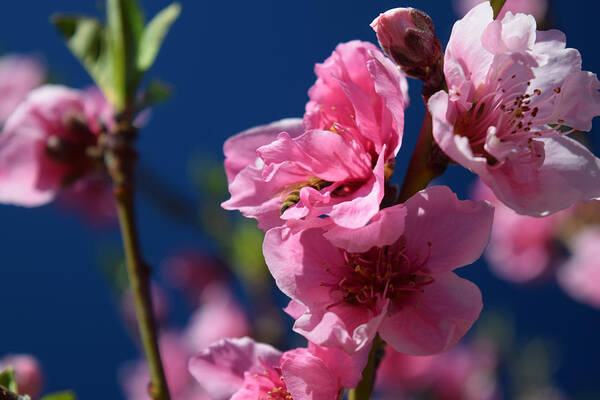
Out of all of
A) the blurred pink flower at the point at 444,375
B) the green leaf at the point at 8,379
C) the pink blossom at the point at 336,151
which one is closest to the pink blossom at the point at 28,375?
the green leaf at the point at 8,379

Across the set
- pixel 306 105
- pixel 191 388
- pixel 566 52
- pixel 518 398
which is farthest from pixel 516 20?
pixel 518 398

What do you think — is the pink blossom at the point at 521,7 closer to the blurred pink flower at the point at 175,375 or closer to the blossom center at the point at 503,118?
the blossom center at the point at 503,118

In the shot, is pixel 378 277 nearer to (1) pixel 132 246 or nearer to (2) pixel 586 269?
(1) pixel 132 246

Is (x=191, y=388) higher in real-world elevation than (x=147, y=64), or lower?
lower

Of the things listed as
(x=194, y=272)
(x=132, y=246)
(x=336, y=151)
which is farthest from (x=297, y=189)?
(x=194, y=272)

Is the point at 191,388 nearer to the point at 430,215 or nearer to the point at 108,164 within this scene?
the point at 108,164

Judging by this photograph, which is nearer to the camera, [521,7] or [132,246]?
[132,246]

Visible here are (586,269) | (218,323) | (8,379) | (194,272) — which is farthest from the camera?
(194,272)
